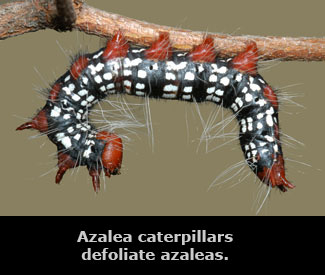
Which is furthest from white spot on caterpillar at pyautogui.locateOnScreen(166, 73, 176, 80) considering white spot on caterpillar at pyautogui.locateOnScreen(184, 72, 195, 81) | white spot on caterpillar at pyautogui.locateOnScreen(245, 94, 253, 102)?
white spot on caterpillar at pyautogui.locateOnScreen(245, 94, 253, 102)

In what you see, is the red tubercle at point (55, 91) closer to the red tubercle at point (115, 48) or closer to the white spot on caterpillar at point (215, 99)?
the red tubercle at point (115, 48)

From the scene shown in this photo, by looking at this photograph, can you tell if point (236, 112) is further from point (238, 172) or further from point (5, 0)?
point (5, 0)

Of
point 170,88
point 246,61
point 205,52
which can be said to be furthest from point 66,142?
point 246,61

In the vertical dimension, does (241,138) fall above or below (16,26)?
below

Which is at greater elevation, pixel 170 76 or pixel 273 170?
pixel 170 76

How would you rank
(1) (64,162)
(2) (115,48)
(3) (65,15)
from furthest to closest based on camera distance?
1. (1) (64,162)
2. (2) (115,48)
3. (3) (65,15)

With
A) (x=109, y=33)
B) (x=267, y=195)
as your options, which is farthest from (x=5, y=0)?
(x=267, y=195)

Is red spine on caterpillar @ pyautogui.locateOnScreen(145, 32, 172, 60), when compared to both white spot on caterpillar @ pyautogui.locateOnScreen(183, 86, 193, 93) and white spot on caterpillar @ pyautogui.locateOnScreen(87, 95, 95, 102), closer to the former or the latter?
white spot on caterpillar @ pyautogui.locateOnScreen(183, 86, 193, 93)

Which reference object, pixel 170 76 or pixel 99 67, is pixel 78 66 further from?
pixel 170 76
